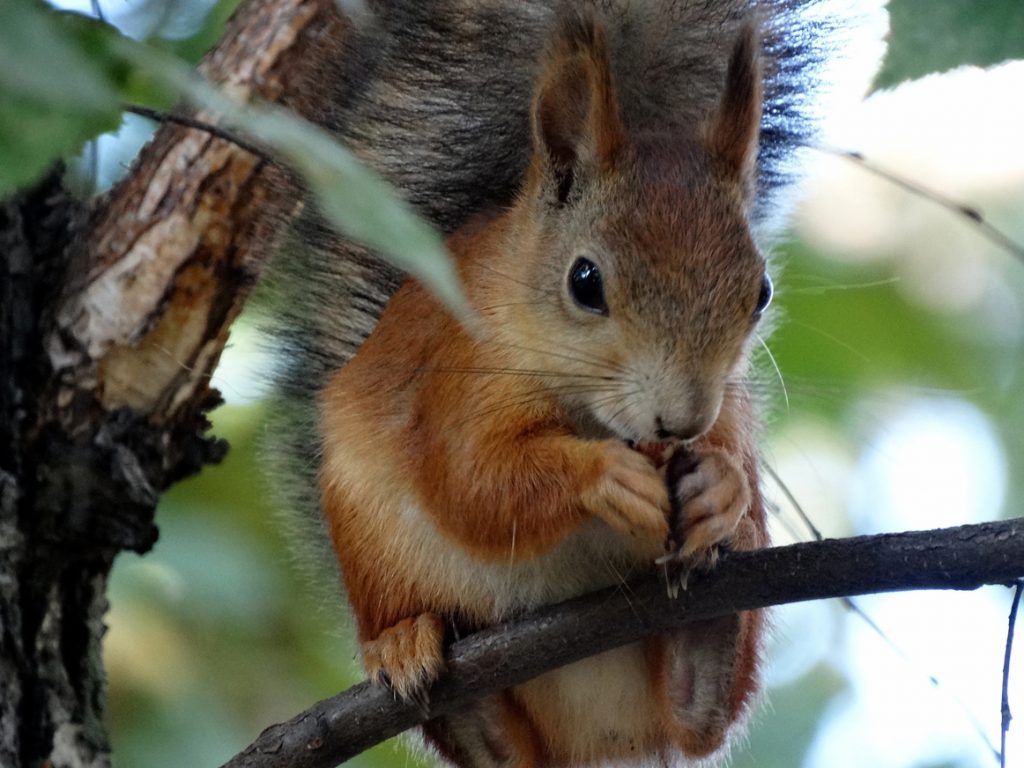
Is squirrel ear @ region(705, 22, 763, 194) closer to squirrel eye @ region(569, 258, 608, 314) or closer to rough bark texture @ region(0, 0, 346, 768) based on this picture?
squirrel eye @ region(569, 258, 608, 314)

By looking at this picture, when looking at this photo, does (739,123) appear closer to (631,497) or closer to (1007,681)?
(631,497)

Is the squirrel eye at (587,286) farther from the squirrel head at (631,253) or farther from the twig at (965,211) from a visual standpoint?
the twig at (965,211)

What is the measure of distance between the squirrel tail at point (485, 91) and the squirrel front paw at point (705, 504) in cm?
51

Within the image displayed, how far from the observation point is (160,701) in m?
2.20

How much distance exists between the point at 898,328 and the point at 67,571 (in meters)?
1.53

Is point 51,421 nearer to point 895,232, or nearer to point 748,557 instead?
point 748,557

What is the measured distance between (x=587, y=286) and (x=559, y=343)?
0.08m

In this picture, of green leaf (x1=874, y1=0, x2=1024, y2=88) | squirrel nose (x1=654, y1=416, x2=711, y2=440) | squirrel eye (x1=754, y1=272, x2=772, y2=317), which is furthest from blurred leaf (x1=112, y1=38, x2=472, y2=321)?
squirrel eye (x1=754, y1=272, x2=772, y2=317)

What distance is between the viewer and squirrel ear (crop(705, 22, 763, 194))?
1.68m

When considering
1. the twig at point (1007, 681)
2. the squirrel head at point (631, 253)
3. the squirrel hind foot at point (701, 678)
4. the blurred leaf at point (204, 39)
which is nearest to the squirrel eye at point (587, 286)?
the squirrel head at point (631, 253)

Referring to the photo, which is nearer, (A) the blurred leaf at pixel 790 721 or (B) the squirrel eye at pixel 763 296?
(B) the squirrel eye at pixel 763 296

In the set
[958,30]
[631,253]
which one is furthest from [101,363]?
[958,30]

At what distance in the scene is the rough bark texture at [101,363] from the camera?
70.9 inches

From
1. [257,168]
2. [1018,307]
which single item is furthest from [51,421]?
[1018,307]
